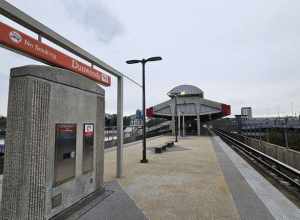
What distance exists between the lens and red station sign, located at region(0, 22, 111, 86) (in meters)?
3.01

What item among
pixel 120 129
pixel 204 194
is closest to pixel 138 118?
pixel 120 129

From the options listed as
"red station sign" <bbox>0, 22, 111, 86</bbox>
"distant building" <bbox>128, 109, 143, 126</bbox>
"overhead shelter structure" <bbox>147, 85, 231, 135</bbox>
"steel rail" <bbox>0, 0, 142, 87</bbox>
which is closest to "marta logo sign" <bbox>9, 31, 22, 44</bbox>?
"red station sign" <bbox>0, 22, 111, 86</bbox>

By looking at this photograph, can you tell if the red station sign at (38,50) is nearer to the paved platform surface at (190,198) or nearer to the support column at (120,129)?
the support column at (120,129)

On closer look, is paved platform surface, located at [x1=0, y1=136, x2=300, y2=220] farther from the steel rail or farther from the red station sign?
the steel rail

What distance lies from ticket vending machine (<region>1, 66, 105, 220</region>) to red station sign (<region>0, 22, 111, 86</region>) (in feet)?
0.96

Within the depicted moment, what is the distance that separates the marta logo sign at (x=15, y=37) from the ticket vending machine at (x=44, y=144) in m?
0.44

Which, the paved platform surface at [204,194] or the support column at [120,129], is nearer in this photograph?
the paved platform surface at [204,194]

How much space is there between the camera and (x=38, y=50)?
3.62 meters

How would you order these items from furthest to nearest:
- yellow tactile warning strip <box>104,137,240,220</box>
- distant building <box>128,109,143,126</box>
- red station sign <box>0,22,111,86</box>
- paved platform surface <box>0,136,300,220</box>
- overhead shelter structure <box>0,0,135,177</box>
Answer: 1. distant building <box>128,109,143,126</box>
2. yellow tactile warning strip <box>104,137,240,220</box>
3. paved platform surface <box>0,136,300,220</box>
4. overhead shelter structure <box>0,0,135,177</box>
5. red station sign <box>0,22,111,86</box>

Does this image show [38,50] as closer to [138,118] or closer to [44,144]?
[44,144]

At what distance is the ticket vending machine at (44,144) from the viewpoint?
128 inches

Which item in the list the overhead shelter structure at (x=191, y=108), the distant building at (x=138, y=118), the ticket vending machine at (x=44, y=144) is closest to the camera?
the ticket vending machine at (x=44, y=144)

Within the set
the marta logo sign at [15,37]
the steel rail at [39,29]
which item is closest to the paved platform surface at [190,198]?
the marta logo sign at [15,37]

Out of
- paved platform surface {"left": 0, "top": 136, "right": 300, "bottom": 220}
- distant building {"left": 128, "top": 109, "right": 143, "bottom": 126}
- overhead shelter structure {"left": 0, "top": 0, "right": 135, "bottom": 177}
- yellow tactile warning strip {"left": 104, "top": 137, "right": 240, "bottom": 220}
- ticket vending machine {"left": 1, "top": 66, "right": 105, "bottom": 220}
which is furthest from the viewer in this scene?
distant building {"left": 128, "top": 109, "right": 143, "bottom": 126}
